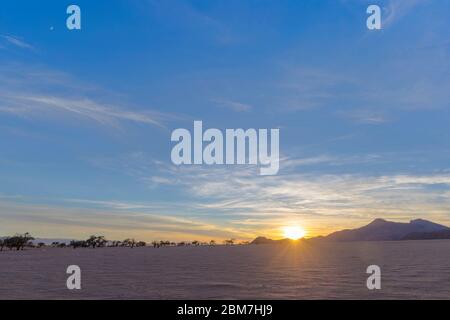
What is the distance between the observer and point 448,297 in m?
46.5

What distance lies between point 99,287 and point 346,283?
115ft

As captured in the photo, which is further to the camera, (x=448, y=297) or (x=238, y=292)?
(x=238, y=292)

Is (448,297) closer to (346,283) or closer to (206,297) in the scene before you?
(346,283)
